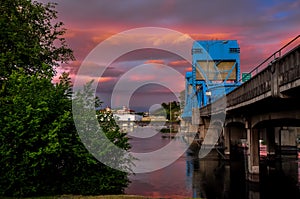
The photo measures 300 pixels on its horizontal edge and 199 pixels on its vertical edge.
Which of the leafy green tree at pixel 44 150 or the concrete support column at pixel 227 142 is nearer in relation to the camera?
the leafy green tree at pixel 44 150

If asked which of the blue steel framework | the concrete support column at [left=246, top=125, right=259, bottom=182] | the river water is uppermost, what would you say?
the blue steel framework

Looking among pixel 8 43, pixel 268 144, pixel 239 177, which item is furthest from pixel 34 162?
pixel 268 144

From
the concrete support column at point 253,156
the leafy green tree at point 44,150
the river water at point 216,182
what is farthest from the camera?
the concrete support column at point 253,156

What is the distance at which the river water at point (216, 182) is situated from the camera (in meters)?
27.3

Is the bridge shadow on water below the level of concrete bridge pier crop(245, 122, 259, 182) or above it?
below

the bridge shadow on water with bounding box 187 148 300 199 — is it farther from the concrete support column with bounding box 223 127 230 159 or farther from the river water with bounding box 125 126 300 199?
the concrete support column with bounding box 223 127 230 159

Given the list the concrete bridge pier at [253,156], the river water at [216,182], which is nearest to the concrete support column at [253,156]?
the concrete bridge pier at [253,156]

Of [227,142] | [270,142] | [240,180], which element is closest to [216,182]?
[240,180]

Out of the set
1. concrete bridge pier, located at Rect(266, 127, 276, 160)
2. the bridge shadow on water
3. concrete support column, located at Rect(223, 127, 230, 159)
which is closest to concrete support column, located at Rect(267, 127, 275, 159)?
concrete bridge pier, located at Rect(266, 127, 276, 160)

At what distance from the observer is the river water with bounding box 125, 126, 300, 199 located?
2727 cm

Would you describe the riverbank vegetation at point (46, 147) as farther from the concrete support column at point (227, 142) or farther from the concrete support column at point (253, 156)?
the concrete support column at point (227, 142)

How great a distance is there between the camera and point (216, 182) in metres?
33.4

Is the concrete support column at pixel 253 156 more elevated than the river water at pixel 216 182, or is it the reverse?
the concrete support column at pixel 253 156

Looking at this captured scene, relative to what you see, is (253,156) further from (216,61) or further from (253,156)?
(216,61)
